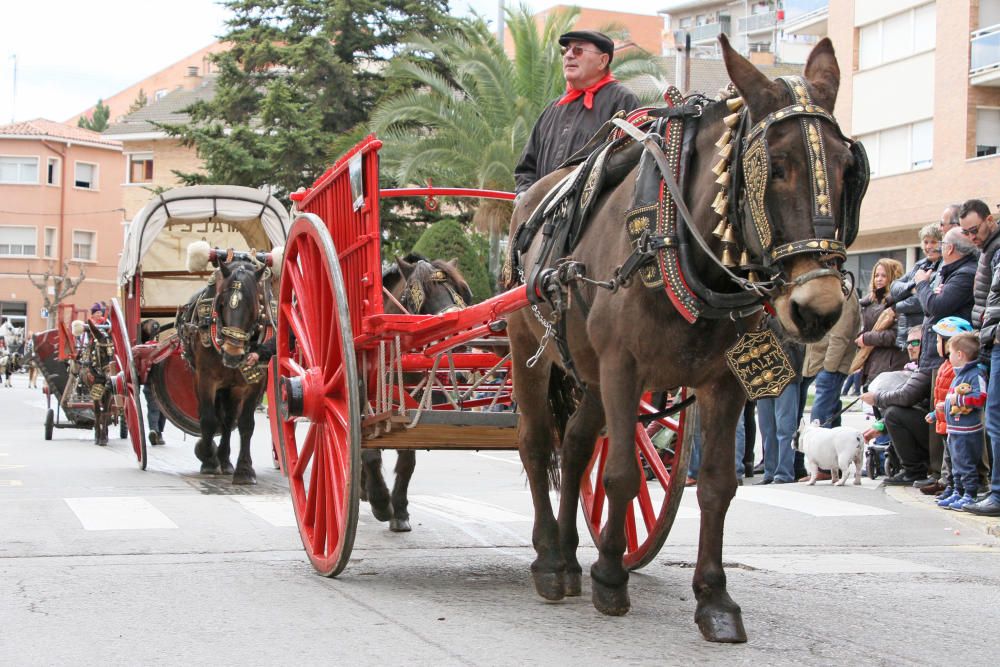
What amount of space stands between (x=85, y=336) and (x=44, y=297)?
4973 cm

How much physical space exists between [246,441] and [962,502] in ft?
20.5

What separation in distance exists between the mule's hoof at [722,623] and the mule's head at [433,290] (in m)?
4.39

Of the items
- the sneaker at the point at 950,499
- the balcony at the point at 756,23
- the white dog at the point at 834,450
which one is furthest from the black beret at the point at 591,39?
the balcony at the point at 756,23

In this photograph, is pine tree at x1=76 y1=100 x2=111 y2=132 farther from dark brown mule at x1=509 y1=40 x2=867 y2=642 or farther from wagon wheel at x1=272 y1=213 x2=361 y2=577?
dark brown mule at x1=509 y1=40 x2=867 y2=642

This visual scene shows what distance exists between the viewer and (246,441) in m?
11.9

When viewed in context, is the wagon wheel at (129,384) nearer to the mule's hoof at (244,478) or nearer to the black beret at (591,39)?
the mule's hoof at (244,478)

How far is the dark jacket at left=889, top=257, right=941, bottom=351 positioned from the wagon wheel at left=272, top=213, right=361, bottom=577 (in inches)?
227

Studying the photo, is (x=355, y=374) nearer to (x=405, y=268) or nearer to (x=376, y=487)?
(x=376, y=487)

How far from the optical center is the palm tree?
27109 mm

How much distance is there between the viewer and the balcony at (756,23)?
7942cm

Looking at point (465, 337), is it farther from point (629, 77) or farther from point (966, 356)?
point (629, 77)

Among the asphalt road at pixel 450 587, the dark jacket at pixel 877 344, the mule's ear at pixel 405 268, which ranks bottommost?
the asphalt road at pixel 450 587

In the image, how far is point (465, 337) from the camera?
268 inches

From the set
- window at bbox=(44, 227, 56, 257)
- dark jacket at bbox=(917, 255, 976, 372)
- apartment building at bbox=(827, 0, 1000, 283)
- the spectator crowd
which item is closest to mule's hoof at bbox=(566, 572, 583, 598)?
the spectator crowd
